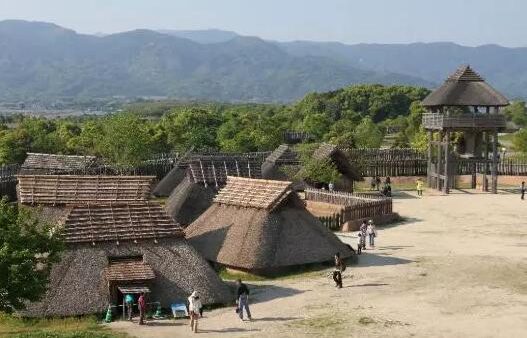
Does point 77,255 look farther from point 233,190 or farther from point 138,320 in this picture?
point 233,190

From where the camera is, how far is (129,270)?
1122 inches

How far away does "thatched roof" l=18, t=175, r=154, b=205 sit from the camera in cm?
3462

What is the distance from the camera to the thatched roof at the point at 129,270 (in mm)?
28031

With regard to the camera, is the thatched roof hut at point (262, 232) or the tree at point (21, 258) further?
the thatched roof hut at point (262, 232)

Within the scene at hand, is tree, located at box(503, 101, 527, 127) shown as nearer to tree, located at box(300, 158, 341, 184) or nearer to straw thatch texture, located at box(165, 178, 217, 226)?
tree, located at box(300, 158, 341, 184)

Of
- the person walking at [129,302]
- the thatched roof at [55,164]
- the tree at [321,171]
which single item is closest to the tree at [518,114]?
the tree at [321,171]

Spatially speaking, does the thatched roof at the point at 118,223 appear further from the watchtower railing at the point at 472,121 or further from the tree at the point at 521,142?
the tree at the point at 521,142

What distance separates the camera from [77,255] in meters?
28.7

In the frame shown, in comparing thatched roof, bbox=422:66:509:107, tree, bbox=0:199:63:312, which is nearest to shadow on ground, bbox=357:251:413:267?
tree, bbox=0:199:63:312

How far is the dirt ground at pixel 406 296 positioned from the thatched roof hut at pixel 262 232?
1142mm

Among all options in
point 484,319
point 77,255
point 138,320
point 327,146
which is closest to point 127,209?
point 77,255

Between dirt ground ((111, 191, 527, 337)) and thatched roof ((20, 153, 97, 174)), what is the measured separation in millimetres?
24305

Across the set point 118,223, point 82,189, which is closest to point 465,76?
point 82,189

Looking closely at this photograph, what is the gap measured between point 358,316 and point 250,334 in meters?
4.48
